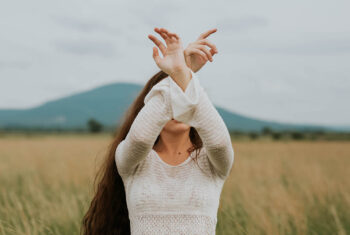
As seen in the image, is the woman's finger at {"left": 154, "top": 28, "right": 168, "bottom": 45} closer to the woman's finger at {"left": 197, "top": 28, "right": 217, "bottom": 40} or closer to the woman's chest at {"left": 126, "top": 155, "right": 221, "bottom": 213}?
the woman's finger at {"left": 197, "top": 28, "right": 217, "bottom": 40}

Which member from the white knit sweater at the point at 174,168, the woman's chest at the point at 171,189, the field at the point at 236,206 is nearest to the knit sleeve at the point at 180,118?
the white knit sweater at the point at 174,168

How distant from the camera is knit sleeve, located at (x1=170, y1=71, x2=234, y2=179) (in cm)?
142

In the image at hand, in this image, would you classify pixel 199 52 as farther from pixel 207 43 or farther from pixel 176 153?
pixel 176 153

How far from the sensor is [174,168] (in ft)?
5.47

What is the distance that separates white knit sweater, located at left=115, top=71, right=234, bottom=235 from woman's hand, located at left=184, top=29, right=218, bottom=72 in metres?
0.09

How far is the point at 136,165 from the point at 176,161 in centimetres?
18

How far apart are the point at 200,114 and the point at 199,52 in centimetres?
24

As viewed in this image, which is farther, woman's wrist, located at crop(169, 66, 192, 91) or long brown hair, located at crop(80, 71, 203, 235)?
long brown hair, located at crop(80, 71, 203, 235)

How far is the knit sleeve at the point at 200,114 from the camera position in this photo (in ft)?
4.66

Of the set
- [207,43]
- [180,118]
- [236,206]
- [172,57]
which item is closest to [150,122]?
[180,118]

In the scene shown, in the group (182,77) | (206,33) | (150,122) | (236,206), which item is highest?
(206,33)

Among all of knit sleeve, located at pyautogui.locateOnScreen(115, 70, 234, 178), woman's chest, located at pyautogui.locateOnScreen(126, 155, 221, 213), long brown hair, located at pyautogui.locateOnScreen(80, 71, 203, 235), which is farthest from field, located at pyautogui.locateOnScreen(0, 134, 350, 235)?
knit sleeve, located at pyautogui.locateOnScreen(115, 70, 234, 178)

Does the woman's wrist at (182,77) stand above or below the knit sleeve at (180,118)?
above

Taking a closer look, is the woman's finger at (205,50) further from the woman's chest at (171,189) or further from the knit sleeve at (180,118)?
the woman's chest at (171,189)
